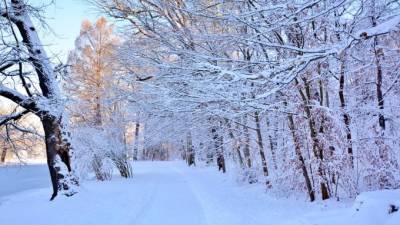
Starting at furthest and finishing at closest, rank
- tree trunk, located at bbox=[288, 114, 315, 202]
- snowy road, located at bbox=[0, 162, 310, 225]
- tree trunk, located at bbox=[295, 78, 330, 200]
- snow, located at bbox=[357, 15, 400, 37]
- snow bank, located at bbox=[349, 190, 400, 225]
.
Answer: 1. tree trunk, located at bbox=[288, 114, 315, 202]
2. tree trunk, located at bbox=[295, 78, 330, 200]
3. snowy road, located at bbox=[0, 162, 310, 225]
4. snow bank, located at bbox=[349, 190, 400, 225]
5. snow, located at bbox=[357, 15, 400, 37]

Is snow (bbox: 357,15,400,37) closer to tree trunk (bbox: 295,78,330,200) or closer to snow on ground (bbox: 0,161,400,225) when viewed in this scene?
snow on ground (bbox: 0,161,400,225)

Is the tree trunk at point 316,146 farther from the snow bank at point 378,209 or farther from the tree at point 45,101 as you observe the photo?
the tree at point 45,101

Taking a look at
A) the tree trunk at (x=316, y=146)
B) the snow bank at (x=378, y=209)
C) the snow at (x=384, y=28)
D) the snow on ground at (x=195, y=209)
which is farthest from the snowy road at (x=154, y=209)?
the snow at (x=384, y=28)

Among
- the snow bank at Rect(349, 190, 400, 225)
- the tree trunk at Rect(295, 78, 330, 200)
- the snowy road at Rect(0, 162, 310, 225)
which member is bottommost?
the snowy road at Rect(0, 162, 310, 225)

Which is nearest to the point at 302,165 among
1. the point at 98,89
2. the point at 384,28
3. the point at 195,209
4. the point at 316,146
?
the point at 316,146

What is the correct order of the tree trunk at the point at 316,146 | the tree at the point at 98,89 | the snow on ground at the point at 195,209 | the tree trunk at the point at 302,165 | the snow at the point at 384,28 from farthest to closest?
the tree at the point at 98,89, the tree trunk at the point at 302,165, the tree trunk at the point at 316,146, the snow on ground at the point at 195,209, the snow at the point at 384,28

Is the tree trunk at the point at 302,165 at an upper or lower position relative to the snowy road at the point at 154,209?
upper

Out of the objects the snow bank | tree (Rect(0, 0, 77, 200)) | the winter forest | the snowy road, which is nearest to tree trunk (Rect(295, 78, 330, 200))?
the winter forest

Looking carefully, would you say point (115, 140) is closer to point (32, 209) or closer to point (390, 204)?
point (32, 209)

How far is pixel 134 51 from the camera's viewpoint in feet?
34.2

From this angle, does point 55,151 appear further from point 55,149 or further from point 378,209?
point 378,209

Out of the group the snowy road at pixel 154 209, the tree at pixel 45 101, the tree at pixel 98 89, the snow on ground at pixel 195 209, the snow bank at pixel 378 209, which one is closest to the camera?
the snow bank at pixel 378 209

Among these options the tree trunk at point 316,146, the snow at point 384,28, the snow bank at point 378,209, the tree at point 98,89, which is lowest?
the snow bank at point 378,209

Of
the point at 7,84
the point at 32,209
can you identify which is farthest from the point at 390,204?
the point at 7,84
